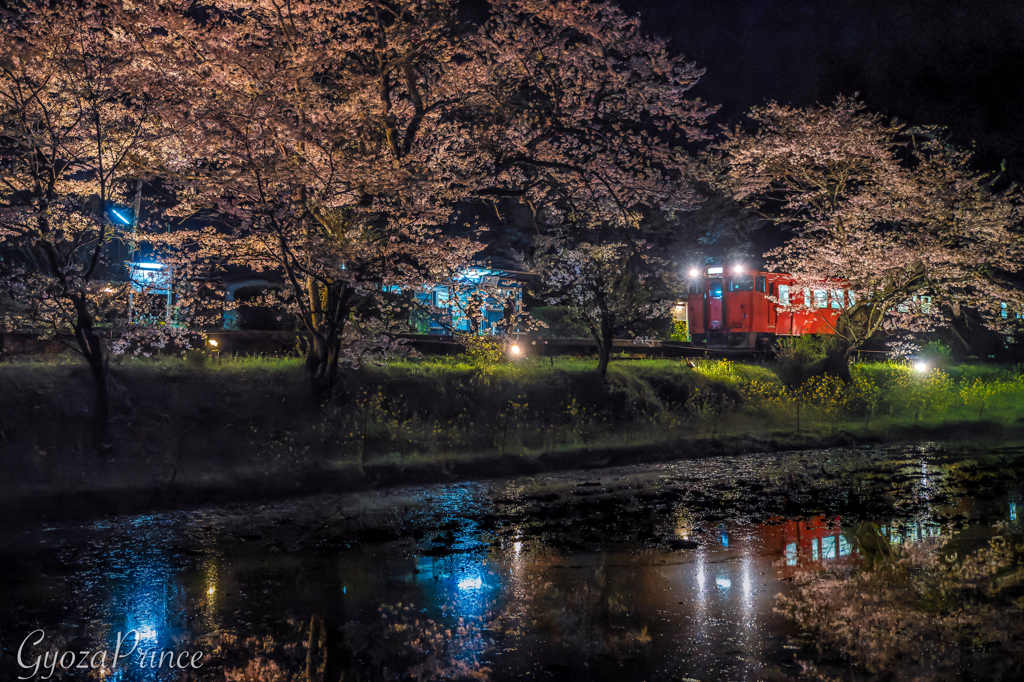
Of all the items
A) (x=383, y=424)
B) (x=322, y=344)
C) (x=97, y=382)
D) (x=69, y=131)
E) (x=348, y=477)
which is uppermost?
(x=69, y=131)

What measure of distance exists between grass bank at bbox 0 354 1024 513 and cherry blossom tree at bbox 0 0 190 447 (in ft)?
3.05

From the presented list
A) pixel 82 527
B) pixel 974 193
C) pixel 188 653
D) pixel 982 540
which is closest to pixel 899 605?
pixel 982 540

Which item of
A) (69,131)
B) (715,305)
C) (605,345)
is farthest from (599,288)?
(715,305)

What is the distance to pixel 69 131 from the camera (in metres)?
12.2

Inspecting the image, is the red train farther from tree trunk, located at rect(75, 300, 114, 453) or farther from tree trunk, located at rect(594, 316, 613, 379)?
tree trunk, located at rect(75, 300, 114, 453)

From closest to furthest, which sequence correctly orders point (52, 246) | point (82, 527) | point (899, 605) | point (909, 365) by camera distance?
point (899, 605)
point (82, 527)
point (52, 246)
point (909, 365)

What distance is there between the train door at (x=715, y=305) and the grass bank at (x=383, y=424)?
9017 mm

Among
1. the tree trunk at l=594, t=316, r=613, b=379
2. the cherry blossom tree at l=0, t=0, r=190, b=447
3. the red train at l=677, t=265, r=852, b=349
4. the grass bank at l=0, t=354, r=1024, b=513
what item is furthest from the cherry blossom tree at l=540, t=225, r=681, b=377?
the red train at l=677, t=265, r=852, b=349

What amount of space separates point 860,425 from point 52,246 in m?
20.6

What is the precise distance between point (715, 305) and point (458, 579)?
27.4 m

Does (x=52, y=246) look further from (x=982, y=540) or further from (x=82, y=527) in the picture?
(x=982, y=540)

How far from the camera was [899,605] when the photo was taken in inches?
241

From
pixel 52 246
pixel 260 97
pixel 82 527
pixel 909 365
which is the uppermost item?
pixel 260 97

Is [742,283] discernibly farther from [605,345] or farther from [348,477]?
[348,477]
